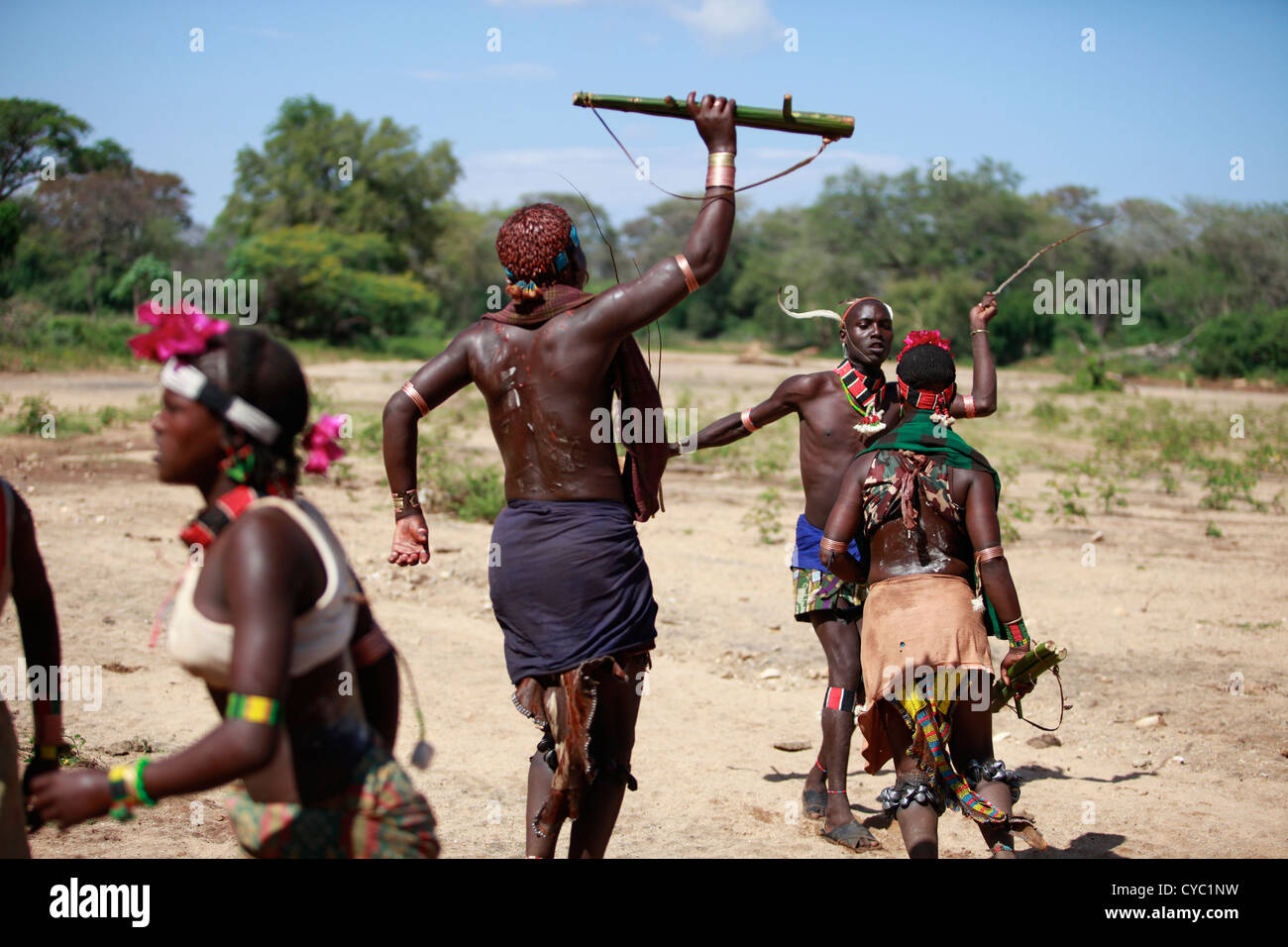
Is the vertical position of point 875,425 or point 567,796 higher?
point 875,425

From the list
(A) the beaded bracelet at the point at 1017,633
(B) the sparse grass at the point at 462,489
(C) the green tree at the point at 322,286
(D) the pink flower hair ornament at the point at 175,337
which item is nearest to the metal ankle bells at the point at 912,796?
(A) the beaded bracelet at the point at 1017,633

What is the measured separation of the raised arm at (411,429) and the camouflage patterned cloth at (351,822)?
129cm

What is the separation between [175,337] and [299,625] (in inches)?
22.8

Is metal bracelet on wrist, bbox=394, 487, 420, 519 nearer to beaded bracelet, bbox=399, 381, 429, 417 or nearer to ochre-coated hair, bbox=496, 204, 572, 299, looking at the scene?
beaded bracelet, bbox=399, 381, 429, 417

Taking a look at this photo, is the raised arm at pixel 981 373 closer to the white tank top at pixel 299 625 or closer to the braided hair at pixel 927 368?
the braided hair at pixel 927 368

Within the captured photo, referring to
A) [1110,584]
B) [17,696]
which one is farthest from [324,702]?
[1110,584]

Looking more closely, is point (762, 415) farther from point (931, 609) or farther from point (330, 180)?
point (330, 180)

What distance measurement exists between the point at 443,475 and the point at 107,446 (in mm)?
4972

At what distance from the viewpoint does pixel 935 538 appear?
12.1 ft

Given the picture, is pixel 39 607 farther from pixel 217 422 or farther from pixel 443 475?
pixel 443 475

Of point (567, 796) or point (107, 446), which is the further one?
point (107, 446)

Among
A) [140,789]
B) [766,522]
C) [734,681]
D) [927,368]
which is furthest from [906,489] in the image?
[766,522]

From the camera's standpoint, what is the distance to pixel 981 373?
432cm

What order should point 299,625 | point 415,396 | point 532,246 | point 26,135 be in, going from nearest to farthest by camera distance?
point 299,625 < point 532,246 < point 415,396 < point 26,135
